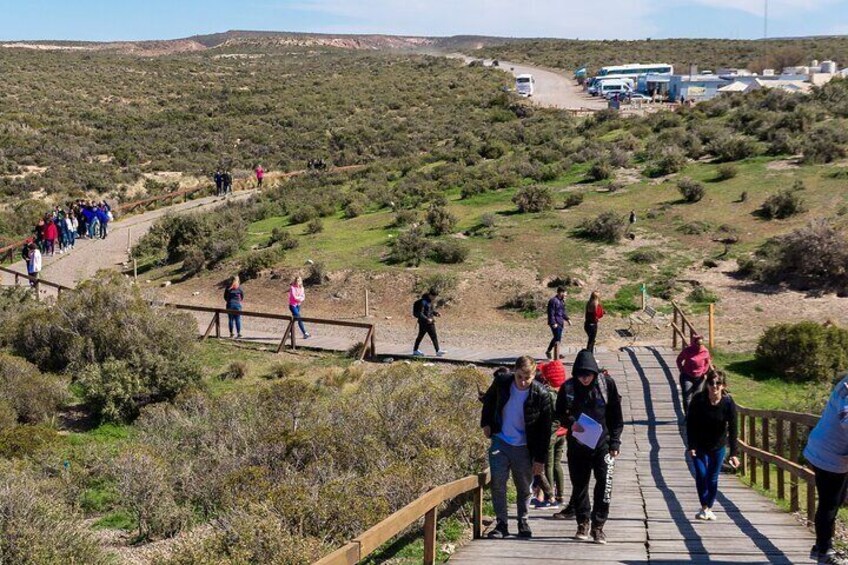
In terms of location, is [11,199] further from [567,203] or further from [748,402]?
[748,402]

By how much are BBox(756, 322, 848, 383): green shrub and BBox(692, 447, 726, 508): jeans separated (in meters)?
9.76

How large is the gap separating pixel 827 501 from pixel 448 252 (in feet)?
61.2

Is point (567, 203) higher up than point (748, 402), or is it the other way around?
point (567, 203)

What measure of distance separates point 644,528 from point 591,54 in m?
119

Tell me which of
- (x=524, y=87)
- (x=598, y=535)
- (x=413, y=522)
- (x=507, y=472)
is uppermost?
(x=524, y=87)

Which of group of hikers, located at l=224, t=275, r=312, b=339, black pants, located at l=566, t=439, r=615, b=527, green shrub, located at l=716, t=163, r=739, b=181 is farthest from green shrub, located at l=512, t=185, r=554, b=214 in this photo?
black pants, located at l=566, t=439, r=615, b=527

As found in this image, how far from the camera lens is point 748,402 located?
1587cm

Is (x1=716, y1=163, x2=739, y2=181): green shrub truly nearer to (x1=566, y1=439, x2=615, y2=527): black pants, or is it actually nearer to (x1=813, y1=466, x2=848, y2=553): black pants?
(x1=566, y1=439, x2=615, y2=527): black pants

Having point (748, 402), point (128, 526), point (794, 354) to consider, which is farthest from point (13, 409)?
point (794, 354)

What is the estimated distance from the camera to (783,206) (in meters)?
26.9

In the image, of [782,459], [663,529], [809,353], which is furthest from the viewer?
[809,353]

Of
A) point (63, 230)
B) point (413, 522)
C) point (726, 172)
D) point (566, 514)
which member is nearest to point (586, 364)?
point (566, 514)

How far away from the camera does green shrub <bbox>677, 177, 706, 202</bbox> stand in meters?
29.1

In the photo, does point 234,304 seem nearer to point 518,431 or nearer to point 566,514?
point 566,514
